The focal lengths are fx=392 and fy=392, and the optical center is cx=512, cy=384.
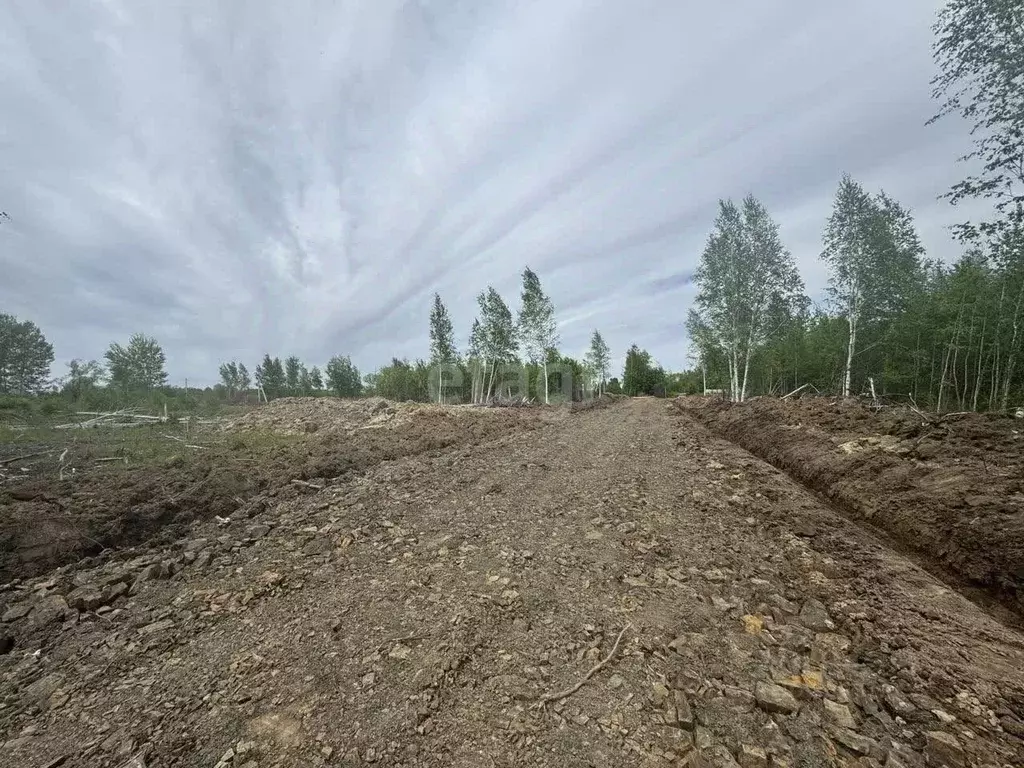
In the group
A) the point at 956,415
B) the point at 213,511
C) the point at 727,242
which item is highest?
the point at 727,242

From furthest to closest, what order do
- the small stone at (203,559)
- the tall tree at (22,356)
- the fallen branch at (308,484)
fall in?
the tall tree at (22,356) < the fallen branch at (308,484) < the small stone at (203,559)

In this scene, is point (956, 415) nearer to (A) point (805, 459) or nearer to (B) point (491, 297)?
(A) point (805, 459)

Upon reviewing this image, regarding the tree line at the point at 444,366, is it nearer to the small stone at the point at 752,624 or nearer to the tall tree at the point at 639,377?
the tall tree at the point at 639,377

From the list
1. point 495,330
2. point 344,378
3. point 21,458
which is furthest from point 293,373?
point 21,458

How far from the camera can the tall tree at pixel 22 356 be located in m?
33.3

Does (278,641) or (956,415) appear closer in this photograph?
(278,641)

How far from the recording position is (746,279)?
2120cm

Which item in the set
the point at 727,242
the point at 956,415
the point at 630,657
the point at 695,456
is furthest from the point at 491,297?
the point at 630,657

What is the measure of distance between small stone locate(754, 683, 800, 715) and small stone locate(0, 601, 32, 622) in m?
5.46

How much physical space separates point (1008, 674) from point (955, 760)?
88cm

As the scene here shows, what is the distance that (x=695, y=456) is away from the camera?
7668 mm

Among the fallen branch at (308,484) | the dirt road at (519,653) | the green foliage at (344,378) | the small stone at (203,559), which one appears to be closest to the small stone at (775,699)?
the dirt road at (519,653)

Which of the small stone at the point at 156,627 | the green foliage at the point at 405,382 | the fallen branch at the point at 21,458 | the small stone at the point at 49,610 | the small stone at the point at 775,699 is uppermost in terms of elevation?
the green foliage at the point at 405,382

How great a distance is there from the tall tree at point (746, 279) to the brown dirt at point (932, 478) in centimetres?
1545
